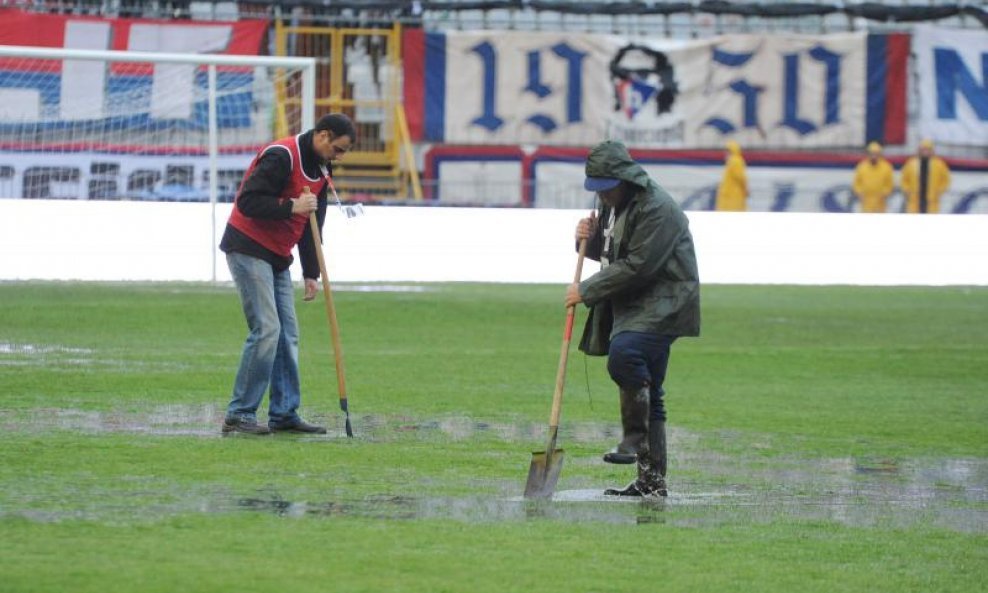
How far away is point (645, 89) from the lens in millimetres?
40469

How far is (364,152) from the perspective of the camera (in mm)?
38594

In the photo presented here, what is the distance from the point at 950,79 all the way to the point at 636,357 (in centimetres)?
3345

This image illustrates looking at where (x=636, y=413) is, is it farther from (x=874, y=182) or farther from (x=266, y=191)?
(x=874, y=182)

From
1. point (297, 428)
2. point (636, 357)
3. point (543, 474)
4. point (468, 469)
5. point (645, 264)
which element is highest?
point (645, 264)

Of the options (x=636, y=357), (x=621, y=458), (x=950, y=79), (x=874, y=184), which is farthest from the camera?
(x=950, y=79)

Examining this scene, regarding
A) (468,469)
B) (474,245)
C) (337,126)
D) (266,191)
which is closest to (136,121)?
(474,245)

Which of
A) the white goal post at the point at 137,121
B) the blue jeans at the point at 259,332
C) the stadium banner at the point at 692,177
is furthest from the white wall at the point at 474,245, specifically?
the blue jeans at the point at 259,332

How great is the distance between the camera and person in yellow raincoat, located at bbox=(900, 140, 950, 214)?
37.2 meters

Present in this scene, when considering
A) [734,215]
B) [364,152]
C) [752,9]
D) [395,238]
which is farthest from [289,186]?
[752,9]

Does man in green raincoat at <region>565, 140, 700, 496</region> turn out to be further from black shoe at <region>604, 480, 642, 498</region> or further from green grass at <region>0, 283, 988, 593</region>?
green grass at <region>0, 283, 988, 593</region>

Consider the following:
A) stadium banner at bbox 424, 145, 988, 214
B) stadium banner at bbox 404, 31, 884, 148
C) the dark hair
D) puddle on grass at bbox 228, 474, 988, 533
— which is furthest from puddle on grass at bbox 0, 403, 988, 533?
stadium banner at bbox 404, 31, 884, 148

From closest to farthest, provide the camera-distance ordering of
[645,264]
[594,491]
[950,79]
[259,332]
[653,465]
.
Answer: [645,264] → [653,465] → [594,491] → [259,332] → [950,79]

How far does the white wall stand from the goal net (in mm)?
477

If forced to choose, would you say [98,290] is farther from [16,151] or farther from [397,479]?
[397,479]
